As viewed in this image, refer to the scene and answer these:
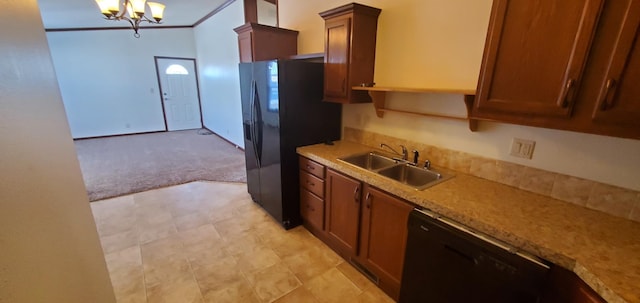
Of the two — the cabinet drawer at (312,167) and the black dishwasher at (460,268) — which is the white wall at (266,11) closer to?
the cabinet drawer at (312,167)

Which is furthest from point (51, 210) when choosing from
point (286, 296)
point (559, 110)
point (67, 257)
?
point (559, 110)


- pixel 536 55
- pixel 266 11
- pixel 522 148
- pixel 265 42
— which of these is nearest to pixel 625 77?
pixel 536 55

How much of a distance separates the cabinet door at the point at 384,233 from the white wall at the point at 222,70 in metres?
3.93

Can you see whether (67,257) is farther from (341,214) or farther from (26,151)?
(341,214)

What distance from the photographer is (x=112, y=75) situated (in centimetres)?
637

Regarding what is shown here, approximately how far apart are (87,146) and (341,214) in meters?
6.47

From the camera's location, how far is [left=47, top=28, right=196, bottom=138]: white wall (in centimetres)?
595

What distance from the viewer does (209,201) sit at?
330 centimetres

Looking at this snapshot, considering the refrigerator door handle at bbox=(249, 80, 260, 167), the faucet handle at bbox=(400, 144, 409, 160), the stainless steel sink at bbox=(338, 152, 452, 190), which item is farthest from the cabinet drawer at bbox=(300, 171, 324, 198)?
the faucet handle at bbox=(400, 144, 409, 160)

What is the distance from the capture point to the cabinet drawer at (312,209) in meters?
2.42

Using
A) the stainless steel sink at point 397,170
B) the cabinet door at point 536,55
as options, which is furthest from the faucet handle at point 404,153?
the cabinet door at point 536,55

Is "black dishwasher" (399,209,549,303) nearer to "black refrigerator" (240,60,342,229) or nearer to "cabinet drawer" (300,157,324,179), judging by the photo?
"cabinet drawer" (300,157,324,179)

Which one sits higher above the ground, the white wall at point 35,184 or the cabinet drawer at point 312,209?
the white wall at point 35,184

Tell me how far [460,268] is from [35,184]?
174 cm
